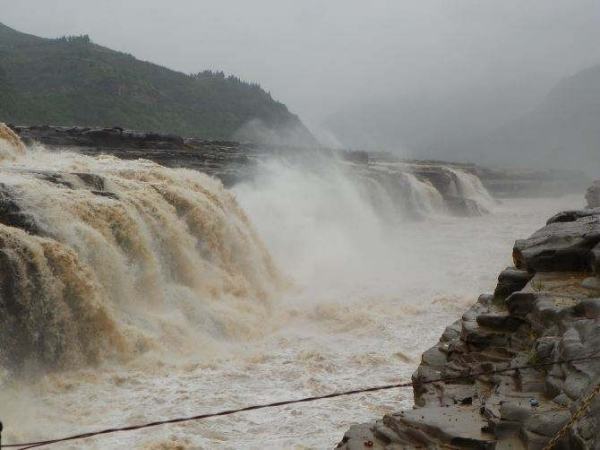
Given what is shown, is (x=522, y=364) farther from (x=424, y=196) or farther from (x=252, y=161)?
(x=424, y=196)

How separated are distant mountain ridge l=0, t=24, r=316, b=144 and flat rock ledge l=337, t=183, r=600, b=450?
150ft

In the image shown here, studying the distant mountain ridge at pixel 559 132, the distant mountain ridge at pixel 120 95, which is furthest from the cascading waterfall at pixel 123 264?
the distant mountain ridge at pixel 559 132

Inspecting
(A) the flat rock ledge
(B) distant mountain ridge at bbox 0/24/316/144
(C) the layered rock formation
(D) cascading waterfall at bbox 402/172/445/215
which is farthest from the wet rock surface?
(B) distant mountain ridge at bbox 0/24/316/144

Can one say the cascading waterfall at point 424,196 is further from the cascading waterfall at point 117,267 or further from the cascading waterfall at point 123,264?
the cascading waterfall at point 117,267

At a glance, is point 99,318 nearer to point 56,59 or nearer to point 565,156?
point 56,59

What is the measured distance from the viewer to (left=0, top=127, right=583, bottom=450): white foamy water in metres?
7.00

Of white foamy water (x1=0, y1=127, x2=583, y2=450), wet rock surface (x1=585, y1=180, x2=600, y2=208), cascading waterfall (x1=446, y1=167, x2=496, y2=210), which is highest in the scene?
cascading waterfall (x1=446, y1=167, x2=496, y2=210)

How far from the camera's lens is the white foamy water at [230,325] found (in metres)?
7.00

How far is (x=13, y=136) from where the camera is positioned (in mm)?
16391

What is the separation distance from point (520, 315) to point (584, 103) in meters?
166

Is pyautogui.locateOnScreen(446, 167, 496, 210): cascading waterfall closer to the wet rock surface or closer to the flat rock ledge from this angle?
the wet rock surface

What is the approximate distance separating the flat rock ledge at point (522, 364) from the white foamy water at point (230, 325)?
159 centimetres

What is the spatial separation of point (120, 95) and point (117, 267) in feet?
A: 182

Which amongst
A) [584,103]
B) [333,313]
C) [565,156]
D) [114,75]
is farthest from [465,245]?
[584,103]
